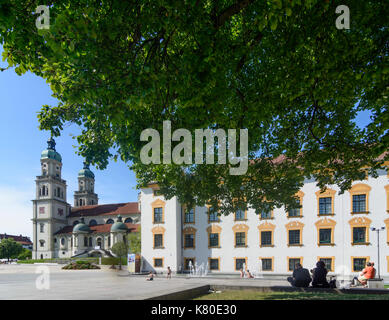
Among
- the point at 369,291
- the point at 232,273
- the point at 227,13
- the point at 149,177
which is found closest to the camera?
the point at 227,13

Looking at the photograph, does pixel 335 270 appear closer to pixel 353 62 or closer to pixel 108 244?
pixel 353 62

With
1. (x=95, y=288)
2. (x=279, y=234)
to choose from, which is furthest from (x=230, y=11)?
(x=279, y=234)

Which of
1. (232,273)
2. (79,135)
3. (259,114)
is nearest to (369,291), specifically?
(259,114)

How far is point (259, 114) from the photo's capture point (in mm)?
10484

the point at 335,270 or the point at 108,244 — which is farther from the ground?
the point at 335,270

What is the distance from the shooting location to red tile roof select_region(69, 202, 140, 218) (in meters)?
97.5

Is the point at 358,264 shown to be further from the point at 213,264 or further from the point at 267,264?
the point at 213,264

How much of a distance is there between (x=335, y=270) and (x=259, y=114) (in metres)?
26.1

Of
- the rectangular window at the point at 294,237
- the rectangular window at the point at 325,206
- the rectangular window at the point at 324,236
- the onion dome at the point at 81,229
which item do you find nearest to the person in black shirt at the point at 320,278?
the rectangular window at the point at 324,236

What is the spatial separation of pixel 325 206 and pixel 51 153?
286 ft

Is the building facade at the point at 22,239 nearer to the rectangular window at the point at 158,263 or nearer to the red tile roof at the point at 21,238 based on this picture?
the red tile roof at the point at 21,238

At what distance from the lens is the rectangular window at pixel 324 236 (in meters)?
31.8

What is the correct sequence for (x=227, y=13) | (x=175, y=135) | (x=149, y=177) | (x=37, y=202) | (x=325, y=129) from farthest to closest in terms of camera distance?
1. (x=37, y=202)
2. (x=149, y=177)
3. (x=325, y=129)
4. (x=175, y=135)
5. (x=227, y=13)
